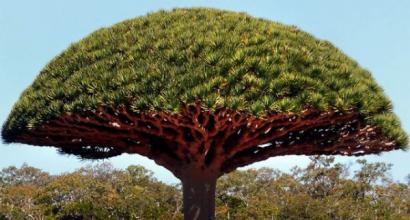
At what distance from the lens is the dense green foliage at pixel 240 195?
1651 inches

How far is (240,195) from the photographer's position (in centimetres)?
5869

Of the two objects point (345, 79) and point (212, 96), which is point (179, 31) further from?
point (345, 79)

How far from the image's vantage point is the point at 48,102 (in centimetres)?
1240

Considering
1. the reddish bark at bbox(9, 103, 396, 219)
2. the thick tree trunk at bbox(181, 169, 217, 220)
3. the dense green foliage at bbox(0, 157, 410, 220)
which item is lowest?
the thick tree trunk at bbox(181, 169, 217, 220)

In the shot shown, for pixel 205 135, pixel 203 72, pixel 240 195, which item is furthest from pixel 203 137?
pixel 240 195

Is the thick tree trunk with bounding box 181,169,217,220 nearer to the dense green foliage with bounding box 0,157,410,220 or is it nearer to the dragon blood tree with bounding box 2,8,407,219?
the dragon blood tree with bounding box 2,8,407,219


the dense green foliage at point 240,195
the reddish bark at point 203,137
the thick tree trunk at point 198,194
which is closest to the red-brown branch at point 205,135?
the reddish bark at point 203,137

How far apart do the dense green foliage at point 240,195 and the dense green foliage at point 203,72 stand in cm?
2150

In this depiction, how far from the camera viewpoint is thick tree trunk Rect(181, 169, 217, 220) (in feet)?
45.0

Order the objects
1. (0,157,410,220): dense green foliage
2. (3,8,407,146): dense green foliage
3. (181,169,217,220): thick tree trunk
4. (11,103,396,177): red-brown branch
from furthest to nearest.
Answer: (0,157,410,220): dense green foliage, (181,169,217,220): thick tree trunk, (11,103,396,177): red-brown branch, (3,8,407,146): dense green foliage

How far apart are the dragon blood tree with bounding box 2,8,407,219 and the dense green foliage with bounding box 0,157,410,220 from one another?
2037 centimetres

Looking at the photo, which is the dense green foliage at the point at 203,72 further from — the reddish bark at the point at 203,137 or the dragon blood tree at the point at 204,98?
the reddish bark at the point at 203,137

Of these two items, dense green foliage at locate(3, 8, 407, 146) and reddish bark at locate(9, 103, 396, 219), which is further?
reddish bark at locate(9, 103, 396, 219)

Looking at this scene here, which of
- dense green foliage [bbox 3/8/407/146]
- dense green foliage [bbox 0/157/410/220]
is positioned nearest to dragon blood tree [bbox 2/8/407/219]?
dense green foliage [bbox 3/8/407/146]
